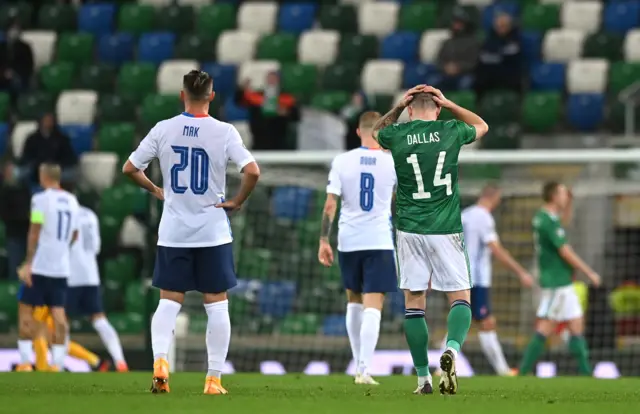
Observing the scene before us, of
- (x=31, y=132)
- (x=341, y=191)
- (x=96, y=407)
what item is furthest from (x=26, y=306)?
(x=96, y=407)

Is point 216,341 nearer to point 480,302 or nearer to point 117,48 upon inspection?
point 480,302

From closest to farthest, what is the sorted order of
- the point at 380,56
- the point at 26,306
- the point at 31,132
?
the point at 26,306 < the point at 31,132 < the point at 380,56

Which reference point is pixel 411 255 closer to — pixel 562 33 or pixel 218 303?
pixel 218 303

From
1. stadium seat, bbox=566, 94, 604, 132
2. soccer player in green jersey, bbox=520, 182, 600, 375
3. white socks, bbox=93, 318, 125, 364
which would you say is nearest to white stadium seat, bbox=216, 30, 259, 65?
stadium seat, bbox=566, 94, 604, 132

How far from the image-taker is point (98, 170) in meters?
20.9

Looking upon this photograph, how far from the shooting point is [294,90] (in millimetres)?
21984

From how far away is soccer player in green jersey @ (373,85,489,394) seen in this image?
986cm

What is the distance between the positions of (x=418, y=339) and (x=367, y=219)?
252 cm

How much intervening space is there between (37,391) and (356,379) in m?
3.03

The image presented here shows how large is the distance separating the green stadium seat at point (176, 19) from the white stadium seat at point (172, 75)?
201cm

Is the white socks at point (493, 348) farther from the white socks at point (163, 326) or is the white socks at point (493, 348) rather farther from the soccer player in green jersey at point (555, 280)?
the white socks at point (163, 326)

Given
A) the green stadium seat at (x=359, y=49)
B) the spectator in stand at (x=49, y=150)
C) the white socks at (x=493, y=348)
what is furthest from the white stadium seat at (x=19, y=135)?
the white socks at (x=493, y=348)

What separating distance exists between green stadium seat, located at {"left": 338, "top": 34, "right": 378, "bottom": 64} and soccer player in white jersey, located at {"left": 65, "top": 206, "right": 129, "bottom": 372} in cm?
711

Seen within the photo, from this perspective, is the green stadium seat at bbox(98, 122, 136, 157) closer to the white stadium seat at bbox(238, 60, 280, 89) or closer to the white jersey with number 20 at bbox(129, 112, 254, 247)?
the white stadium seat at bbox(238, 60, 280, 89)
